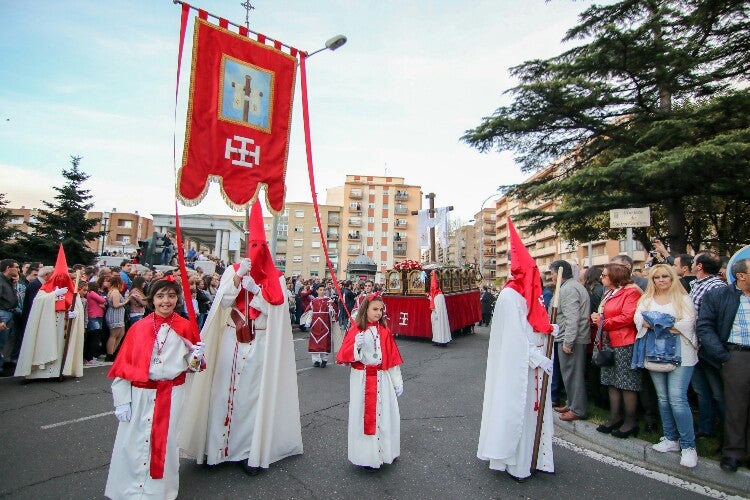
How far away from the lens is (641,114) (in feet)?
40.1

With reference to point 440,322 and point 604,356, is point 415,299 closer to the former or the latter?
point 440,322

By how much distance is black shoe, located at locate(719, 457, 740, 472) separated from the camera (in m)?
3.58

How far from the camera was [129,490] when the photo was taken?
2.87 metres

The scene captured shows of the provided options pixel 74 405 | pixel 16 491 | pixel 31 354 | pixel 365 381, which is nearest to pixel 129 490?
pixel 16 491

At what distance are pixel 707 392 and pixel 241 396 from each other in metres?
4.72

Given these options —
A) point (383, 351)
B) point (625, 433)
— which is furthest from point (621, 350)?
point (383, 351)

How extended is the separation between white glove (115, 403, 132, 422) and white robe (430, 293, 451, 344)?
9.57 m

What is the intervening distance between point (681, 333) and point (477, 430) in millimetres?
2368

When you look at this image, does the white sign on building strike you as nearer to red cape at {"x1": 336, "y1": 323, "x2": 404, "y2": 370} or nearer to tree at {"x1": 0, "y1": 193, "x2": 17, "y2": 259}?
red cape at {"x1": 336, "y1": 323, "x2": 404, "y2": 370}

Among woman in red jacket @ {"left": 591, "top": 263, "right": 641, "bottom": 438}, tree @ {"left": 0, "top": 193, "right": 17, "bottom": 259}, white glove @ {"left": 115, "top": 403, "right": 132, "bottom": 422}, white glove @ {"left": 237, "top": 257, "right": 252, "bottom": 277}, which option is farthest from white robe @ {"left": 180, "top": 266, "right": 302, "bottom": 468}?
tree @ {"left": 0, "top": 193, "right": 17, "bottom": 259}

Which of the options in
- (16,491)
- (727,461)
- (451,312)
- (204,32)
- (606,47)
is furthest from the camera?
(451,312)

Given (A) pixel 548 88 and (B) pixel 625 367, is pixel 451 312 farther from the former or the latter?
(B) pixel 625 367

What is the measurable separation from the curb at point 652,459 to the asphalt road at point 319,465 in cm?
35

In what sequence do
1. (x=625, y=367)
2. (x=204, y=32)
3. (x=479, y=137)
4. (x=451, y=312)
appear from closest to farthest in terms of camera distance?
(x=204, y=32)
(x=625, y=367)
(x=451, y=312)
(x=479, y=137)
